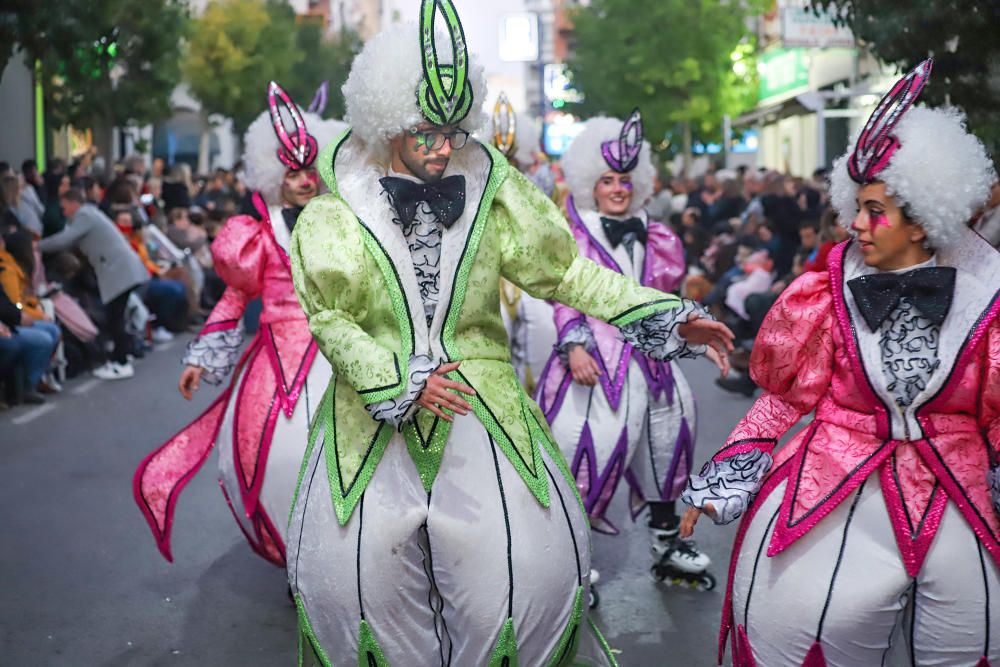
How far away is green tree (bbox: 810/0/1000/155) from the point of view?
22.9 feet

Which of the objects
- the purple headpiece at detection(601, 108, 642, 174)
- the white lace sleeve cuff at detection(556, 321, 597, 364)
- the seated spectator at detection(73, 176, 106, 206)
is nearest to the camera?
the white lace sleeve cuff at detection(556, 321, 597, 364)

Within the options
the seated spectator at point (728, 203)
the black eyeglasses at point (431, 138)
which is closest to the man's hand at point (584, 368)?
the black eyeglasses at point (431, 138)

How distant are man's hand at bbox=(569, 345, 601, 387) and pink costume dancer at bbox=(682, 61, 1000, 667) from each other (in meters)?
1.85

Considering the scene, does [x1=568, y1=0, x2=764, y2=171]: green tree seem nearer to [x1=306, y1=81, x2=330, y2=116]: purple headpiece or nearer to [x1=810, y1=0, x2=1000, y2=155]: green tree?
[x1=810, y1=0, x2=1000, y2=155]: green tree

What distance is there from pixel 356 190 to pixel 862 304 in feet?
4.40

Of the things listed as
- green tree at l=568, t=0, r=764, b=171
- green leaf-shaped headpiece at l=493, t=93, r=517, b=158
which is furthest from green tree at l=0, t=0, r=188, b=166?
green tree at l=568, t=0, r=764, b=171

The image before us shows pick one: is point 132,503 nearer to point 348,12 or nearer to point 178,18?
point 178,18

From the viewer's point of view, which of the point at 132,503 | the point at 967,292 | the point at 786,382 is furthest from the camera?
the point at 132,503

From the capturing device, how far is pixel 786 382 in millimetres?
3633

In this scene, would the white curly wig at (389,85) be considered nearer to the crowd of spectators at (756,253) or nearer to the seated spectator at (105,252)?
the crowd of spectators at (756,253)

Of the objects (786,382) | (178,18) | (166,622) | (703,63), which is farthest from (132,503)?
(703,63)

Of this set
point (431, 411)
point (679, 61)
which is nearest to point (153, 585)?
point (431, 411)

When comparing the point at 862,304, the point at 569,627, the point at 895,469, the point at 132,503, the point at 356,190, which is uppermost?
the point at 356,190

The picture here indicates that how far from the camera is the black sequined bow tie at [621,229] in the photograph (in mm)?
5781
